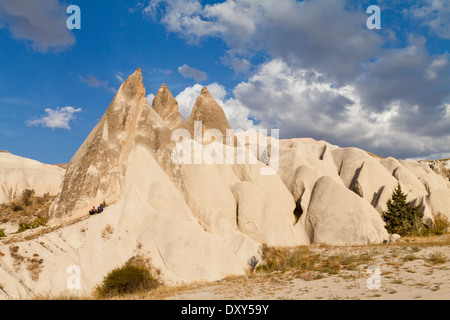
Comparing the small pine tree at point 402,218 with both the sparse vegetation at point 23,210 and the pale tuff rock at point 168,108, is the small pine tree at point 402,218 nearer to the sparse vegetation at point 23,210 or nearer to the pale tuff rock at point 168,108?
the pale tuff rock at point 168,108

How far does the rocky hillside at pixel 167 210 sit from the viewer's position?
13719 mm

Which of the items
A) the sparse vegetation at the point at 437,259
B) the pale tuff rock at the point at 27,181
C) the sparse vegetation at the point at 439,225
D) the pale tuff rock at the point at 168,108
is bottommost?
the sparse vegetation at the point at 439,225

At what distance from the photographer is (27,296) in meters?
11.2

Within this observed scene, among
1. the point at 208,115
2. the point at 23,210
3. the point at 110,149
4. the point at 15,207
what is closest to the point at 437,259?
the point at 110,149

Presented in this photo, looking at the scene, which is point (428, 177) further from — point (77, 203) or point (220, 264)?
point (77, 203)

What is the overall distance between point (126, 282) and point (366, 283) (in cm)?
829

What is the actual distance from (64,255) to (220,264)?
6563 mm

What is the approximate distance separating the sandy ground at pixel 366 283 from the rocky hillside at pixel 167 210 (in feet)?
15.9

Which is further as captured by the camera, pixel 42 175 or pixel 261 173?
pixel 42 175

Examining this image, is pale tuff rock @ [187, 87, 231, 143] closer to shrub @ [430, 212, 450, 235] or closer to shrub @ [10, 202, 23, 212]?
shrub @ [10, 202, 23, 212]

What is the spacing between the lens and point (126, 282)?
1214 cm

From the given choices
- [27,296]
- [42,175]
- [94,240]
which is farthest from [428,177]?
[42,175]

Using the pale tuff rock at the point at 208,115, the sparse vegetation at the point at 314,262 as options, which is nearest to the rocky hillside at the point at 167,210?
the sparse vegetation at the point at 314,262
